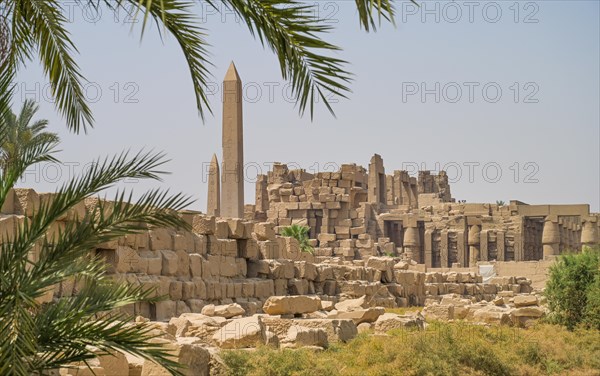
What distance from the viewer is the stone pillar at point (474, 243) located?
53.9m

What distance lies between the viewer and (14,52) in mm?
7844

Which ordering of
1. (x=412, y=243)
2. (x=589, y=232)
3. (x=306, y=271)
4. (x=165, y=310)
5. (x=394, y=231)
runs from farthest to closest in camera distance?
(x=394, y=231), (x=412, y=243), (x=589, y=232), (x=306, y=271), (x=165, y=310)

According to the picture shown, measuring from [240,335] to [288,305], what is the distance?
3843 mm

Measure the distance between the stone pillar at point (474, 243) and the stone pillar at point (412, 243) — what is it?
2.78m

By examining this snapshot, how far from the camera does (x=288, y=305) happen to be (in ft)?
57.2

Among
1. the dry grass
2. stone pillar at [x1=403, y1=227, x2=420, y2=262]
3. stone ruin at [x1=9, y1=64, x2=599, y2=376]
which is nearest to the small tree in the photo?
stone ruin at [x1=9, y1=64, x2=599, y2=376]

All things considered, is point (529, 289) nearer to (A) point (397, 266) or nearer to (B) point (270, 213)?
(A) point (397, 266)

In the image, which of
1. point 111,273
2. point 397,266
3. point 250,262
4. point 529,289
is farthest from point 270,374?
point 529,289

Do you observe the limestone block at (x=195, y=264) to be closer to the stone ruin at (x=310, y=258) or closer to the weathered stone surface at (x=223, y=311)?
the stone ruin at (x=310, y=258)

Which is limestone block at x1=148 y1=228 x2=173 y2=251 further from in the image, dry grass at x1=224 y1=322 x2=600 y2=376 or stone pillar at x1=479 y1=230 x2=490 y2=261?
stone pillar at x1=479 y1=230 x2=490 y2=261

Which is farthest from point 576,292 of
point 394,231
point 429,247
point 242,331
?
point 394,231

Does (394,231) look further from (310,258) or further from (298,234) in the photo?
(310,258)

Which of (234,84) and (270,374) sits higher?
(234,84)

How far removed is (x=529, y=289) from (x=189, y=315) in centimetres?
2735
